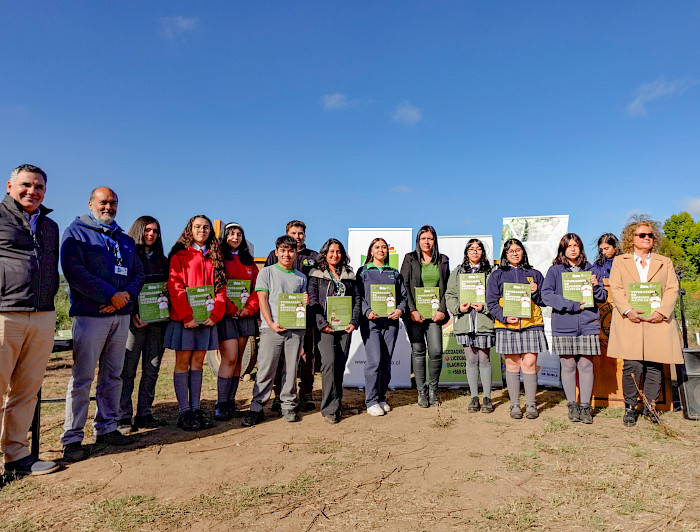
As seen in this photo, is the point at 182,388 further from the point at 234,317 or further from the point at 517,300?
the point at 517,300

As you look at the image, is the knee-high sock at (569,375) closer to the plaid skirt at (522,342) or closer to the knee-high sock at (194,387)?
the plaid skirt at (522,342)

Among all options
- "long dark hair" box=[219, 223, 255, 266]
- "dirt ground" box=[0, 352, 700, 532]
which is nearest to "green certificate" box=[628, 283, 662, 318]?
"dirt ground" box=[0, 352, 700, 532]

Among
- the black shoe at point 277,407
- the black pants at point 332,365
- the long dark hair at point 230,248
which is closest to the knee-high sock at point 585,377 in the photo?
the black pants at point 332,365

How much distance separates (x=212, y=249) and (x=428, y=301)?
8.72ft

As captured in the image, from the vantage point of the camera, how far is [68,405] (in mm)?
3811

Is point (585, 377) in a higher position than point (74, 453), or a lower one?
higher

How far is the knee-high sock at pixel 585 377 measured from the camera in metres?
4.95

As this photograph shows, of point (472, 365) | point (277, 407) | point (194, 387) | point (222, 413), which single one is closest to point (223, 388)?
point (222, 413)

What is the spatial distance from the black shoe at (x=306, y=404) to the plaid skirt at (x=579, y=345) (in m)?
3.04

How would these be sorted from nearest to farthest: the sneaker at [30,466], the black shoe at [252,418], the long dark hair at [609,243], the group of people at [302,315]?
the sneaker at [30,466], the group of people at [302,315], the black shoe at [252,418], the long dark hair at [609,243]

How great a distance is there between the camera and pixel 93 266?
12.7 ft

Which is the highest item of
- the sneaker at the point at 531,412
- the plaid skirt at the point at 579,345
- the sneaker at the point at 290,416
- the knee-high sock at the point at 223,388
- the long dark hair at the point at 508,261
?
the long dark hair at the point at 508,261

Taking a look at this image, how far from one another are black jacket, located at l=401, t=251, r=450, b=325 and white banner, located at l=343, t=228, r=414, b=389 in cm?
173

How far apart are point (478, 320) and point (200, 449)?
3.34 metres
